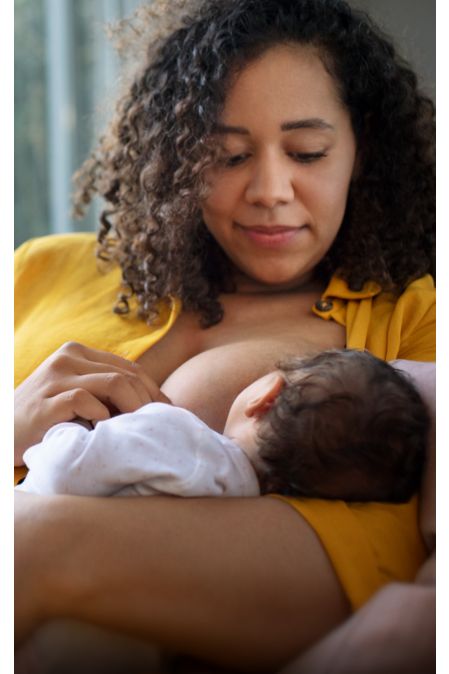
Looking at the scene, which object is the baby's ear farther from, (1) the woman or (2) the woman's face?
(2) the woman's face

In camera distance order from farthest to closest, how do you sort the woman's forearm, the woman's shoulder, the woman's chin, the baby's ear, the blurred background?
the blurred background, the woman's shoulder, the woman's chin, the baby's ear, the woman's forearm

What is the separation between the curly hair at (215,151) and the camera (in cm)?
106

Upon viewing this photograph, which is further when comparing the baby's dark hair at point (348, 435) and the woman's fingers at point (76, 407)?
the woman's fingers at point (76, 407)

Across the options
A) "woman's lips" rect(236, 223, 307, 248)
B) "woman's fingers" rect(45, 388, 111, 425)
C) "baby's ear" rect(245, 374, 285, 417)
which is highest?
"woman's lips" rect(236, 223, 307, 248)

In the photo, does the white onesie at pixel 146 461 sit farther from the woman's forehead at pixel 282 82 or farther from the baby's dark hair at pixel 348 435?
the woman's forehead at pixel 282 82

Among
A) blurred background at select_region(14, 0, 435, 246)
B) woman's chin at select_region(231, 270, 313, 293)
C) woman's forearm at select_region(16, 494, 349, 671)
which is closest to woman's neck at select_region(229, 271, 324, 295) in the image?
woman's chin at select_region(231, 270, 313, 293)

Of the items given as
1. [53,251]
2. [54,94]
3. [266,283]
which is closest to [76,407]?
[266,283]

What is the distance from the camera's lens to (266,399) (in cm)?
80

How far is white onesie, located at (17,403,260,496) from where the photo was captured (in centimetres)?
72

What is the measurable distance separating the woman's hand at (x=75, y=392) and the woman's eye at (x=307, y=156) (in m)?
0.32

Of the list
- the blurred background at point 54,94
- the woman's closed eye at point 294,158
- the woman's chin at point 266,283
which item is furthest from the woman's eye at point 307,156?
the blurred background at point 54,94

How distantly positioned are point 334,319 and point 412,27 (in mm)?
432

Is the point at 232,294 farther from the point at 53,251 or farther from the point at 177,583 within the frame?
the point at 177,583

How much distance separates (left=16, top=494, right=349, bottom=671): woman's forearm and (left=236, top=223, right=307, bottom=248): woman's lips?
0.48 m
